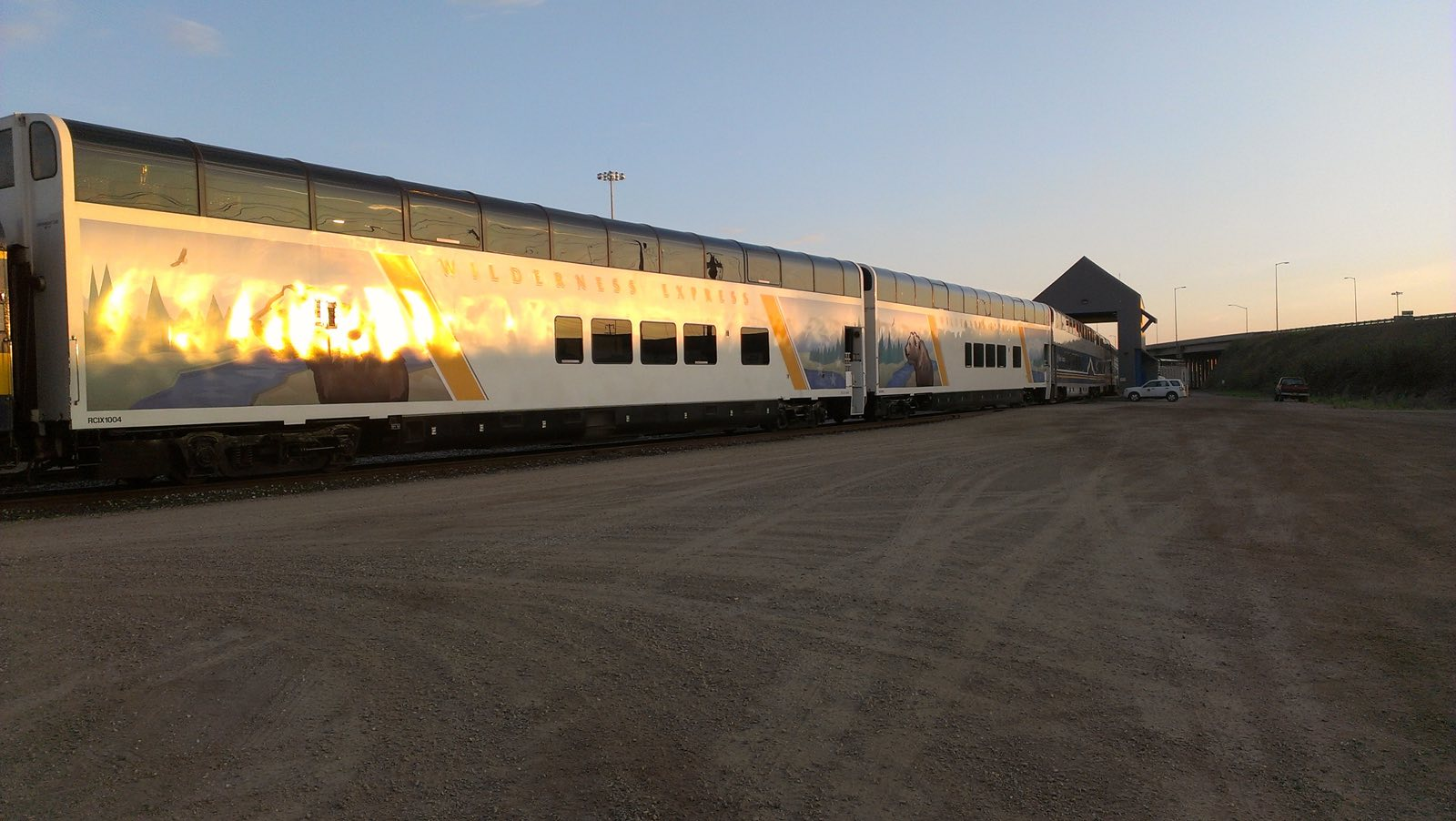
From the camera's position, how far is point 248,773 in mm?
3225

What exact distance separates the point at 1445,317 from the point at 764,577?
79.0 metres

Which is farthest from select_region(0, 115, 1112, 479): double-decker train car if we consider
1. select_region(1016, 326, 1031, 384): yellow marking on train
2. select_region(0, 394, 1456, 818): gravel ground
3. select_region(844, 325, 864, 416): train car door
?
select_region(1016, 326, 1031, 384): yellow marking on train

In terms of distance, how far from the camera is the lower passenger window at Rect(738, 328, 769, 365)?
19.3 m

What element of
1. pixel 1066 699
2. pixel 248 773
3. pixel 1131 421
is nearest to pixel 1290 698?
pixel 1066 699

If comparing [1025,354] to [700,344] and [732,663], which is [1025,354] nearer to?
[700,344]

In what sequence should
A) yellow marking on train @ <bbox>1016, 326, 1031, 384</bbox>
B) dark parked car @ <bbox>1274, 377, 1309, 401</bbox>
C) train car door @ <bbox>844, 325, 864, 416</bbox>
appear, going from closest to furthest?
train car door @ <bbox>844, 325, 864, 416</bbox> < yellow marking on train @ <bbox>1016, 326, 1031, 384</bbox> < dark parked car @ <bbox>1274, 377, 1309, 401</bbox>

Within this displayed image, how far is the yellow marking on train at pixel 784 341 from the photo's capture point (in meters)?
20.1

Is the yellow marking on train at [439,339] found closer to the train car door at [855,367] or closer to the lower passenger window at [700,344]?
the lower passenger window at [700,344]

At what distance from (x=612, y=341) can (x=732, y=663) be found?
12.0 meters

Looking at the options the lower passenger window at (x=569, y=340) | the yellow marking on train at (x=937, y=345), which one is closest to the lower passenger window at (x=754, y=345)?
the lower passenger window at (x=569, y=340)

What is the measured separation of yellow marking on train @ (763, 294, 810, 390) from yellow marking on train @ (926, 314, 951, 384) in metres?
7.65

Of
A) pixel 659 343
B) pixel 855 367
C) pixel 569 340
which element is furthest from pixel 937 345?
pixel 569 340

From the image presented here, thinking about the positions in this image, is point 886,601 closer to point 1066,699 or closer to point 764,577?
point 764,577

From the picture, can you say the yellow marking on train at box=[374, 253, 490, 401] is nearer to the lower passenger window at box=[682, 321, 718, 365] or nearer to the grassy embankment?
the lower passenger window at box=[682, 321, 718, 365]
